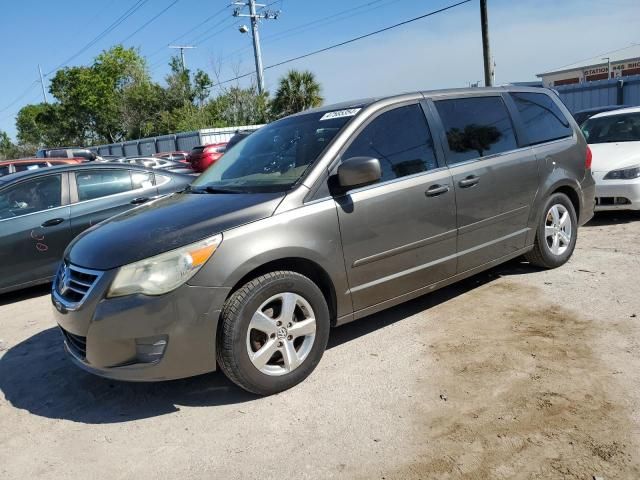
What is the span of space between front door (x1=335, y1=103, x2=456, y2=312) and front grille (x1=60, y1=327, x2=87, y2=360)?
1.68 meters

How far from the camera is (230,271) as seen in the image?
3131 mm

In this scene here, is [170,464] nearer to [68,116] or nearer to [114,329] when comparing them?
[114,329]

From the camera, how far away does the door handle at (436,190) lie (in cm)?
405

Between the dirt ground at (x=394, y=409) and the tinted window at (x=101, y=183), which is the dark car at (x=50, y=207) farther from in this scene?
the dirt ground at (x=394, y=409)

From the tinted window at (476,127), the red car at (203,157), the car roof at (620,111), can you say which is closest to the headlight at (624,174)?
the car roof at (620,111)

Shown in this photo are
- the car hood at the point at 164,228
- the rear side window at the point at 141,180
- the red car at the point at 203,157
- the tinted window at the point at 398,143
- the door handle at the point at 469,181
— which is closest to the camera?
the car hood at the point at 164,228

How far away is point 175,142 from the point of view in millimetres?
38250

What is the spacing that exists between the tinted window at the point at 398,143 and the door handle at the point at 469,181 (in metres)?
0.27

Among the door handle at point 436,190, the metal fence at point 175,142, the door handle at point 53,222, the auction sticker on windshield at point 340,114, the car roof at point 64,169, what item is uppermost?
the metal fence at point 175,142

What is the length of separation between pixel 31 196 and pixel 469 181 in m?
4.79

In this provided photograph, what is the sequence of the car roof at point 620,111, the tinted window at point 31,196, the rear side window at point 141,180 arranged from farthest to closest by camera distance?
the car roof at point 620,111 → the rear side window at point 141,180 → the tinted window at point 31,196

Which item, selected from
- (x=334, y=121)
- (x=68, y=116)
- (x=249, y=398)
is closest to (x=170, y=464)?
(x=249, y=398)

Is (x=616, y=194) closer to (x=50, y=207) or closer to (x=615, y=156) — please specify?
(x=615, y=156)

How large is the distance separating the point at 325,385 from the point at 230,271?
987mm
